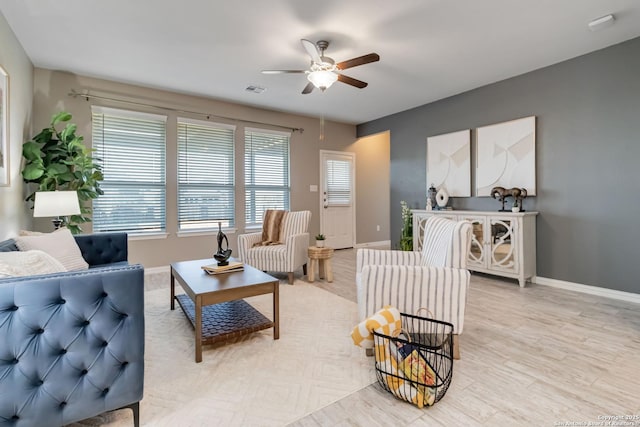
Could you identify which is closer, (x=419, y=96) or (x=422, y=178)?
(x=419, y=96)

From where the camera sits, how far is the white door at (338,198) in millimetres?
6250

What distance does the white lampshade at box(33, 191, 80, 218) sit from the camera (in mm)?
2783

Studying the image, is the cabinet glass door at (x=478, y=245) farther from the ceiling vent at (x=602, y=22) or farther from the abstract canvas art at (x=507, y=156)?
the ceiling vent at (x=602, y=22)

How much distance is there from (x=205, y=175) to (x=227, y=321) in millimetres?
3084

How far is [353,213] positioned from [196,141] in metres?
3.43

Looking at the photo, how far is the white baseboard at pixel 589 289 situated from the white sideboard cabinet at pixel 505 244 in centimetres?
13

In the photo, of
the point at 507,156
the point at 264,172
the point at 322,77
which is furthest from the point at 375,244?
the point at 322,77

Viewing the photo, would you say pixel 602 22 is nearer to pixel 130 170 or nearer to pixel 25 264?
pixel 25 264

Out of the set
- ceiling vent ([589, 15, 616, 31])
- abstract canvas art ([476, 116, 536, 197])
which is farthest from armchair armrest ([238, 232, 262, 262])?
ceiling vent ([589, 15, 616, 31])

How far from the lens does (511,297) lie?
10.9ft

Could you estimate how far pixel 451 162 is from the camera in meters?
4.78

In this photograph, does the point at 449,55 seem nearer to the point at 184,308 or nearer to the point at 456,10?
the point at 456,10

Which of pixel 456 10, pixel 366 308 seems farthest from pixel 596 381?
pixel 456 10

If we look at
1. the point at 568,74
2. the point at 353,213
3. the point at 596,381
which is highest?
the point at 568,74
